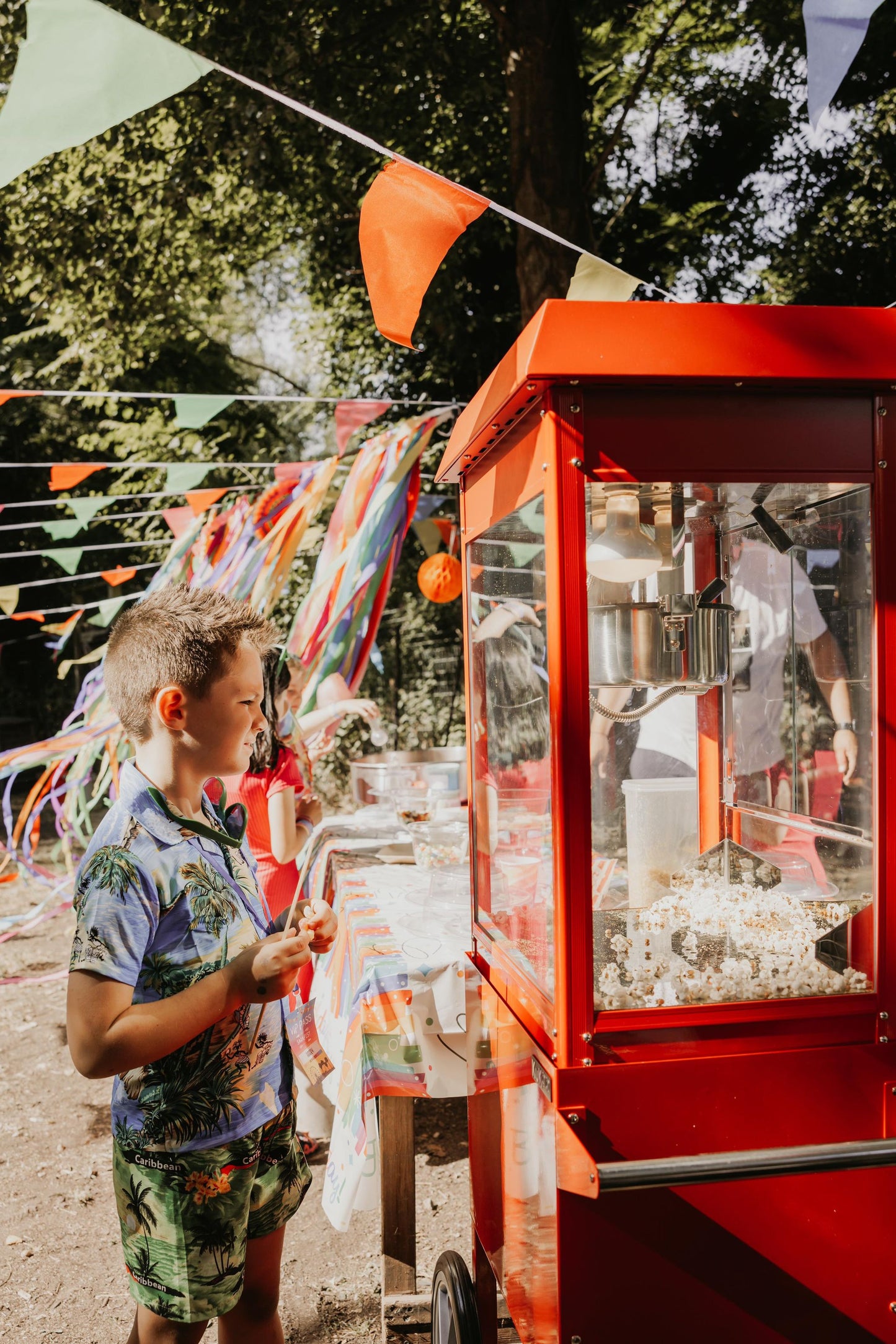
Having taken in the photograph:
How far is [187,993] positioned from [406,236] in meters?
1.46

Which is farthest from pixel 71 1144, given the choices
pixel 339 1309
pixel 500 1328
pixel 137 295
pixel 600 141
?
pixel 600 141

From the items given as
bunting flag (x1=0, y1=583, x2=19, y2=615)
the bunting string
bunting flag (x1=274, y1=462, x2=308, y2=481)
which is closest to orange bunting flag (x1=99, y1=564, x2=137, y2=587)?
the bunting string

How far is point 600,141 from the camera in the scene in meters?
→ 7.77

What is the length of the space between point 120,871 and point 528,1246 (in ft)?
2.86

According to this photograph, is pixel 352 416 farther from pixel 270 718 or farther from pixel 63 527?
pixel 270 718

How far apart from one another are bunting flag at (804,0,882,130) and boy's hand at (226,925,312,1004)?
5.11 ft

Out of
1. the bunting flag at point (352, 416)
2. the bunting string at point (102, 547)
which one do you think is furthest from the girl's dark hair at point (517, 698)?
the bunting flag at point (352, 416)

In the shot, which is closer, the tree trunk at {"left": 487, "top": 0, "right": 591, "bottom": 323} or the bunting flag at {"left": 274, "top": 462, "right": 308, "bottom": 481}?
the bunting flag at {"left": 274, "top": 462, "right": 308, "bottom": 481}

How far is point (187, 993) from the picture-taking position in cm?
130

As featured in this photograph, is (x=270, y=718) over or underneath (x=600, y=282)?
underneath

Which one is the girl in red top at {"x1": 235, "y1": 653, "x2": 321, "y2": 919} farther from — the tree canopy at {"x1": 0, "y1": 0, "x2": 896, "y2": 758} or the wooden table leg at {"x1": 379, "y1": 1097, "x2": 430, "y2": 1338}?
the tree canopy at {"x1": 0, "y1": 0, "x2": 896, "y2": 758}

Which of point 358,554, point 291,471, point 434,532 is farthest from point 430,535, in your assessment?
point 358,554

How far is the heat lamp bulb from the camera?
140 centimetres

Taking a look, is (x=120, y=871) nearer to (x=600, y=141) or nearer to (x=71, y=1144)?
(x=71, y=1144)
